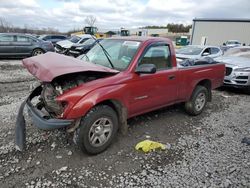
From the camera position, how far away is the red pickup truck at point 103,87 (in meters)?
3.17

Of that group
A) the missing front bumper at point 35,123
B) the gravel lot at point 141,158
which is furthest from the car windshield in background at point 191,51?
the missing front bumper at point 35,123

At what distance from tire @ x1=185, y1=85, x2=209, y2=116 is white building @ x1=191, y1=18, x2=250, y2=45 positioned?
35.3 meters

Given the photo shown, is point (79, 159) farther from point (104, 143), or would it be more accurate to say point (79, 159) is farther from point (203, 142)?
point (203, 142)

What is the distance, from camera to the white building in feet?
126

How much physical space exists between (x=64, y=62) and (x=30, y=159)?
1553 millimetres

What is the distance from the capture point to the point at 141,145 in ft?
12.7

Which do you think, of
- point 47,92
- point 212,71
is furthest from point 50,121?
point 212,71

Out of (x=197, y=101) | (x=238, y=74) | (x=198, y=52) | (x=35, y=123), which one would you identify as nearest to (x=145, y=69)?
(x=35, y=123)

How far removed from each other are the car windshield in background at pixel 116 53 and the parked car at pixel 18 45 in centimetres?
1059

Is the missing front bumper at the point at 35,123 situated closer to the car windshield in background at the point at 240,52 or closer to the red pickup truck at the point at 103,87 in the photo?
the red pickup truck at the point at 103,87

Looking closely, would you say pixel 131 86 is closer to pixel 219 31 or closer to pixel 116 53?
pixel 116 53

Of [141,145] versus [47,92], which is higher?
[47,92]

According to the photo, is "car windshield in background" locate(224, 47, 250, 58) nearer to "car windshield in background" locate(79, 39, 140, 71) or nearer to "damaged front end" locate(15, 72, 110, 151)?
"car windshield in background" locate(79, 39, 140, 71)

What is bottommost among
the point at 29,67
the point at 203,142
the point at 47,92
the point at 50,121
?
the point at 203,142
